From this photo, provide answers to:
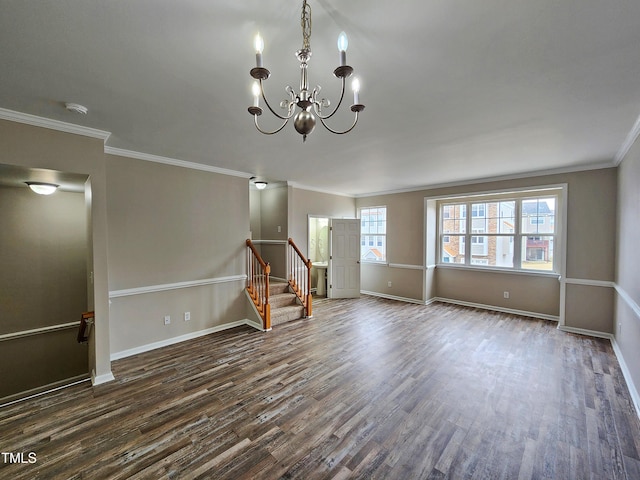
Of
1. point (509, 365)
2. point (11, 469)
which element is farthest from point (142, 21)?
point (509, 365)

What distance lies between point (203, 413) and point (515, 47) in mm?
3540

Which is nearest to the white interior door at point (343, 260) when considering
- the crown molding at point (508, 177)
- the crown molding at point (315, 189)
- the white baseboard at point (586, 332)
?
the crown molding at point (315, 189)

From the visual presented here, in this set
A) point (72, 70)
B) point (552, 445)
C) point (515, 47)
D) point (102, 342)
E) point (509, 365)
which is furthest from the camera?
point (509, 365)

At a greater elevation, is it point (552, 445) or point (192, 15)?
point (192, 15)

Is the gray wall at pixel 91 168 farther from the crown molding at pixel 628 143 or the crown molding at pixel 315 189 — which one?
the crown molding at pixel 628 143

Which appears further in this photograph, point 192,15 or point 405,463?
point 405,463

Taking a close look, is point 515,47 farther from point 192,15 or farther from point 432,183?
point 432,183

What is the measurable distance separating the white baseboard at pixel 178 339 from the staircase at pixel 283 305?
385 mm

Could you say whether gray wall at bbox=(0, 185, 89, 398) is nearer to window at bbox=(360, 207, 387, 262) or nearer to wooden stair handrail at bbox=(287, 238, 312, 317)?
wooden stair handrail at bbox=(287, 238, 312, 317)

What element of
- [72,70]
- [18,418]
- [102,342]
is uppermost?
[72,70]

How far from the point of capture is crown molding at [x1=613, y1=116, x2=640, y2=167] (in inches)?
105

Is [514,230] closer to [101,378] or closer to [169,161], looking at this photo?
[169,161]

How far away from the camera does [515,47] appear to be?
1.55 metres

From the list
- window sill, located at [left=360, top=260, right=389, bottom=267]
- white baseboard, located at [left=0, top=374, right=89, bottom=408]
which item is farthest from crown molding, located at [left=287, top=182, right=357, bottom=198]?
white baseboard, located at [left=0, top=374, right=89, bottom=408]
